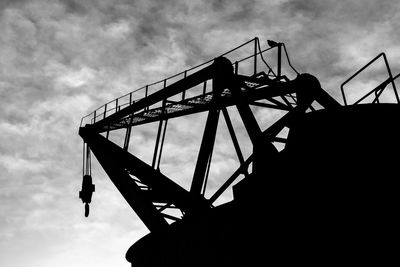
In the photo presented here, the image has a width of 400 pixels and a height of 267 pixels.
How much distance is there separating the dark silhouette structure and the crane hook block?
4762 millimetres

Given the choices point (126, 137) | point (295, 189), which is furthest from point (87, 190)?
point (295, 189)

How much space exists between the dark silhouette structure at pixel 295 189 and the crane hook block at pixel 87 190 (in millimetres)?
4762

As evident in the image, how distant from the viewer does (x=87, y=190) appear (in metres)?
15.5

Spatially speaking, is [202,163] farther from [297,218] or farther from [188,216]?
[297,218]

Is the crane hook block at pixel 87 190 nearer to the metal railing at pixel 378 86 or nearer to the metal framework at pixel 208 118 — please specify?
the metal framework at pixel 208 118

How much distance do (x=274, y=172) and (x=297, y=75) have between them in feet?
15.4

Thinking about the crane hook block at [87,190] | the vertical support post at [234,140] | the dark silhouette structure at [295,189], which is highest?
the crane hook block at [87,190]

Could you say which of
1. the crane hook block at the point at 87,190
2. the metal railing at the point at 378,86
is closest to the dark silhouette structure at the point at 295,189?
the metal railing at the point at 378,86

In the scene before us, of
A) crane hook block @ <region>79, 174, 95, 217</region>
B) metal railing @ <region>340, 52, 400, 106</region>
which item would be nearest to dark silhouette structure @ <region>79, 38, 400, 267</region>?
metal railing @ <region>340, 52, 400, 106</region>

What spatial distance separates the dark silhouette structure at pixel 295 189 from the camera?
6172 millimetres

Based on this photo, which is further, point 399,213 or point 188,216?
point 188,216

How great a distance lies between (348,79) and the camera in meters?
7.68

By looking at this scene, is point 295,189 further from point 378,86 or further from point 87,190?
point 87,190

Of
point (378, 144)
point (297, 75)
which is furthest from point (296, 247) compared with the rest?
point (297, 75)
